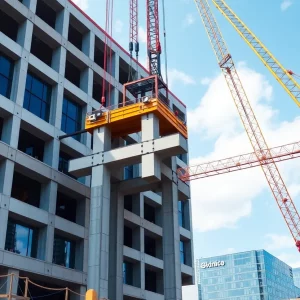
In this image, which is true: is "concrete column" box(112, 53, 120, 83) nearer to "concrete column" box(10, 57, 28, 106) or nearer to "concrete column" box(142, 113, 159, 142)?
"concrete column" box(10, 57, 28, 106)

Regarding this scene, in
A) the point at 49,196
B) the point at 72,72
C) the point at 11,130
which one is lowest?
the point at 49,196

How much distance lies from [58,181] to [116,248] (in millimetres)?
9235

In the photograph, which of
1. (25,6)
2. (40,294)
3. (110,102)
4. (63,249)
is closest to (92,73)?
(110,102)

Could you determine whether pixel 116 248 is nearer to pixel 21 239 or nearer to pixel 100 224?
pixel 100 224

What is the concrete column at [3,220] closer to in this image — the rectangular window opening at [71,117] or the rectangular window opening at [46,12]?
the rectangular window opening at [71,117]

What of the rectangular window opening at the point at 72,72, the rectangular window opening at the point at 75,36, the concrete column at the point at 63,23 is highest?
the rectangular window opening at the point at 75,36

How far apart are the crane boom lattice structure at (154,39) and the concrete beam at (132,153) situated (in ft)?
66.4

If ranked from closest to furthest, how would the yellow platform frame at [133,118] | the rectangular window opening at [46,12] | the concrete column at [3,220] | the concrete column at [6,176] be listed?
the concrete column at [3,220], the concrete column at [6,176], the yellow platform frame at [133,118], the rectangular window opening at [46,12]

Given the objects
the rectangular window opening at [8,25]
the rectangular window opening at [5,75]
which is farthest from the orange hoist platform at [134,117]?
the rectangular window opening at [8,25]

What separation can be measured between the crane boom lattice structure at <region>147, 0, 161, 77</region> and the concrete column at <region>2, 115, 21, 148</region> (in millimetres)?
23263

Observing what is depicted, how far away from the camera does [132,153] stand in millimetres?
44500

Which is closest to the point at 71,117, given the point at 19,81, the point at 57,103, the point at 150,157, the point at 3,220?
the point at 57,103

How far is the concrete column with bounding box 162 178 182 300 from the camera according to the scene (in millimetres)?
45094

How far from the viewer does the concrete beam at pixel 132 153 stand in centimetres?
4353
